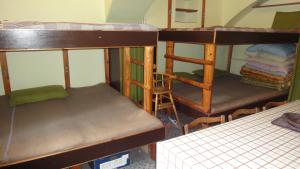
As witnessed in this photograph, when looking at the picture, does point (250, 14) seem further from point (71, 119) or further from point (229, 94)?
point (71, 119)

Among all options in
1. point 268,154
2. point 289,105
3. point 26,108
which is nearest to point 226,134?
point 268,154

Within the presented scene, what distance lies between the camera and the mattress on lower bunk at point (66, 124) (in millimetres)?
1576

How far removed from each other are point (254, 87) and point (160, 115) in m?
1.65

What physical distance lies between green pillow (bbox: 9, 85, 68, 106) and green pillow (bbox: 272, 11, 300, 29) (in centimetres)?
371

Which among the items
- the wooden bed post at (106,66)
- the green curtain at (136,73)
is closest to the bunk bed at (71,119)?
the green curtain at (136,73)

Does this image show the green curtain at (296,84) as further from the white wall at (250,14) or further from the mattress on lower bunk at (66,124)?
the mattress on lower bunk at (66,124)

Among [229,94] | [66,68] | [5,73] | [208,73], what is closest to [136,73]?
[66,68]

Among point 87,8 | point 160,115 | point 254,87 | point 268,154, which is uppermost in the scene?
point 87,8

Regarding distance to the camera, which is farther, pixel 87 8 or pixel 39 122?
pixel 87 8

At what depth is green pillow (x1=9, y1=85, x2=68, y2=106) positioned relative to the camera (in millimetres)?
2523

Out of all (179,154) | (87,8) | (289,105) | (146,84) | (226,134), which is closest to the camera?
(179,154)

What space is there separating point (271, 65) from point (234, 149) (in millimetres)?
2905

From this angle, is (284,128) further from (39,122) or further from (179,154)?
(39,122)

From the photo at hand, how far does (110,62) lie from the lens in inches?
137
